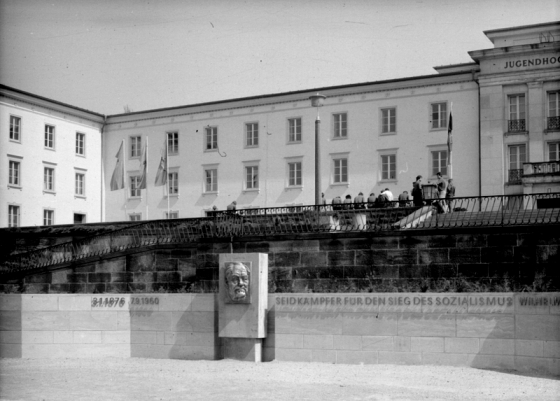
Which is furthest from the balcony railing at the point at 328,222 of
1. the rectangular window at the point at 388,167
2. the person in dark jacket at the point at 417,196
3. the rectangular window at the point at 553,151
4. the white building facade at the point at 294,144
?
the rectangular window at the point at 388,167

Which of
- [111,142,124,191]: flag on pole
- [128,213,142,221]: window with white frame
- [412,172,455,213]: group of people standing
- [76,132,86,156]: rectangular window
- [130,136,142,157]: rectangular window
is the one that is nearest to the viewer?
[412,172,455,213]: group of people standing

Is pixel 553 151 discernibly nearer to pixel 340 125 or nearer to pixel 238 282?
pixel 340 125

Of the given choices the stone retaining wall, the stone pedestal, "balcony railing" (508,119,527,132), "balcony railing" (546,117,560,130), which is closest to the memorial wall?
the stone pedestal

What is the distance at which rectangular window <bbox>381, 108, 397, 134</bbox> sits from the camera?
47688 mm

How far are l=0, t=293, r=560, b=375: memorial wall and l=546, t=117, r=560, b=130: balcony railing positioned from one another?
24.3 metres

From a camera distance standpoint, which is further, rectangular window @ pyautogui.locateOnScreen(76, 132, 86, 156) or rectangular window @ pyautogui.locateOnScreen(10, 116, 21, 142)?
rectangular window @ pyautogui.locateOnScreen(76, 132, 86, 156)

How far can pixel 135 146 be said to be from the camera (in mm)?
55656

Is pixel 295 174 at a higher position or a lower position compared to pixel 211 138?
lower

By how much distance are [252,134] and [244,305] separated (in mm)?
28223

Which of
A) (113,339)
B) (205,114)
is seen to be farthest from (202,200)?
(113,339)

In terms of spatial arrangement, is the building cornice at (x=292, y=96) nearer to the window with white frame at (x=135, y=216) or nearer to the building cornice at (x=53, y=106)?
Answer: the building cornice at (x=53, y=106)

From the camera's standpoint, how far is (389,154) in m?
47.9

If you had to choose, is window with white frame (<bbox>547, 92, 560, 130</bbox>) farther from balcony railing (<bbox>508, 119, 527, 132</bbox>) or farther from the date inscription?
the date inscription

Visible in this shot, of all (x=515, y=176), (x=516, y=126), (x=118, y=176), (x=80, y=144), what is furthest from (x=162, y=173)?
(x=516, y=126)
